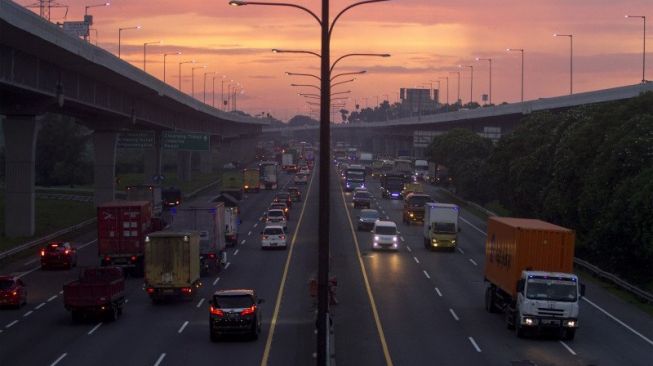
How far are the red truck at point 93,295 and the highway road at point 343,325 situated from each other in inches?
22.8

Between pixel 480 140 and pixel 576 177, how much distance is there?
70.0m

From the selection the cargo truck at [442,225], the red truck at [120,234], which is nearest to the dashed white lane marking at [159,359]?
the red truck at [120,234]

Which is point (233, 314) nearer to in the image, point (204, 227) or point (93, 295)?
point (93, 295)

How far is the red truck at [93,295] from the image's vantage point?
38.3 m

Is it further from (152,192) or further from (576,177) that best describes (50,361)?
(152,192)

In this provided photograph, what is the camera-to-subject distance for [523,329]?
35750mm

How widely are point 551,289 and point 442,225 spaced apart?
31981 mm

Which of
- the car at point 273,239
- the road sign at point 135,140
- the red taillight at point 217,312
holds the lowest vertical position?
the car at point 273,239

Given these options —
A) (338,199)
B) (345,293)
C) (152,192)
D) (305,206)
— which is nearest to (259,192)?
(338,199)

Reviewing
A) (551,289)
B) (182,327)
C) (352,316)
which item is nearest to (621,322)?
(551,289)

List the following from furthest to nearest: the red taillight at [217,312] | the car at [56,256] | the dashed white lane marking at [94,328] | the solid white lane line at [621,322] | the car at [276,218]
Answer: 1. the car at [276,218]
2. the car at [56,256]
3. the dashed white lane marking at [94,328]
4. the solid white lane line at [621,322]
5. the red taillight at [217,312]

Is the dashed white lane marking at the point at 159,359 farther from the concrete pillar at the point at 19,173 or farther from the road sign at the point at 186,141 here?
the road sign at the point at 186,141

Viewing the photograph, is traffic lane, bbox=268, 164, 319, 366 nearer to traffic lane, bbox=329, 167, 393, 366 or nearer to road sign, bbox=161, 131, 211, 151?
traffic lane, bbox=329, 167, 393, 366

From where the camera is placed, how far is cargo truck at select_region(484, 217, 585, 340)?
115 ft
